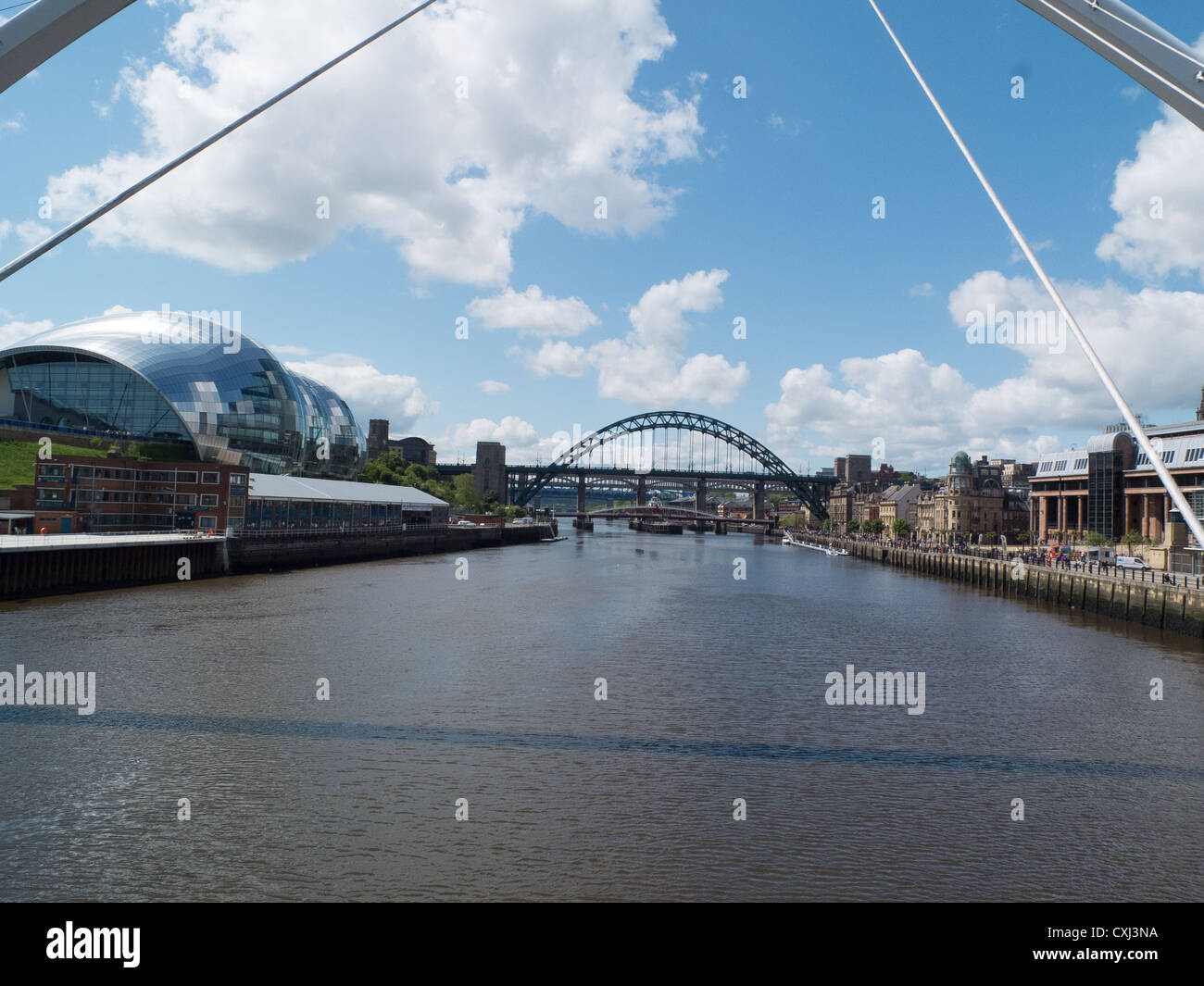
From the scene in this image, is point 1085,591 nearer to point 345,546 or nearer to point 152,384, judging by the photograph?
point 345,546

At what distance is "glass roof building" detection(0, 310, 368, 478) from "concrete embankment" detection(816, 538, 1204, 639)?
57189mm

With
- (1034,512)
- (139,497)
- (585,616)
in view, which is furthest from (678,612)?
(1034,512)

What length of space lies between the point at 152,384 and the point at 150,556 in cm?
3107

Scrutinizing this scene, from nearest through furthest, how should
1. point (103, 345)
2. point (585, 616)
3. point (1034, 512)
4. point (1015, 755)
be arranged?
point (1015, 755) < point (585, 616) < point (103, 345) < point (1034, 512)

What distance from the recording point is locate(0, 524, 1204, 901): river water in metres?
10.4

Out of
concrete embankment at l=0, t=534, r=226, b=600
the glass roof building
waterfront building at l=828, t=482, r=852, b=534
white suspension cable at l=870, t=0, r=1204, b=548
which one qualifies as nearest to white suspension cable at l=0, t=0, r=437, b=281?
white suspension cable at l=870, t=0, r=1204, b=548

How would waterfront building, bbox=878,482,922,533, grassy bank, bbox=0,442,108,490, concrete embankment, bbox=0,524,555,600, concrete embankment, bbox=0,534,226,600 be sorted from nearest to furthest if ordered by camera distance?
concrete embankment, bbox=0,534,226,600
concrete embankment, bbox=0,524,555,600
grassy bank, bbox=0,442,108,490
waterfront building, bbox=878,482,922,533

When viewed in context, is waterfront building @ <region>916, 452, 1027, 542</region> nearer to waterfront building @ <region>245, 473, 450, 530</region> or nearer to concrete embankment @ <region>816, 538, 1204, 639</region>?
concrete embankment @ <region>816, 538, 1204, 639</region>

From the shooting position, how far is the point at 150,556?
40.5 m

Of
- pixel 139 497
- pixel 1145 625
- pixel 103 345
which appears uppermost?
pixel 103 345

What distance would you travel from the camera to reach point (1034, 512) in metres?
98.2

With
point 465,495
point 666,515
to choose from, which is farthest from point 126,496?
point 666,515
